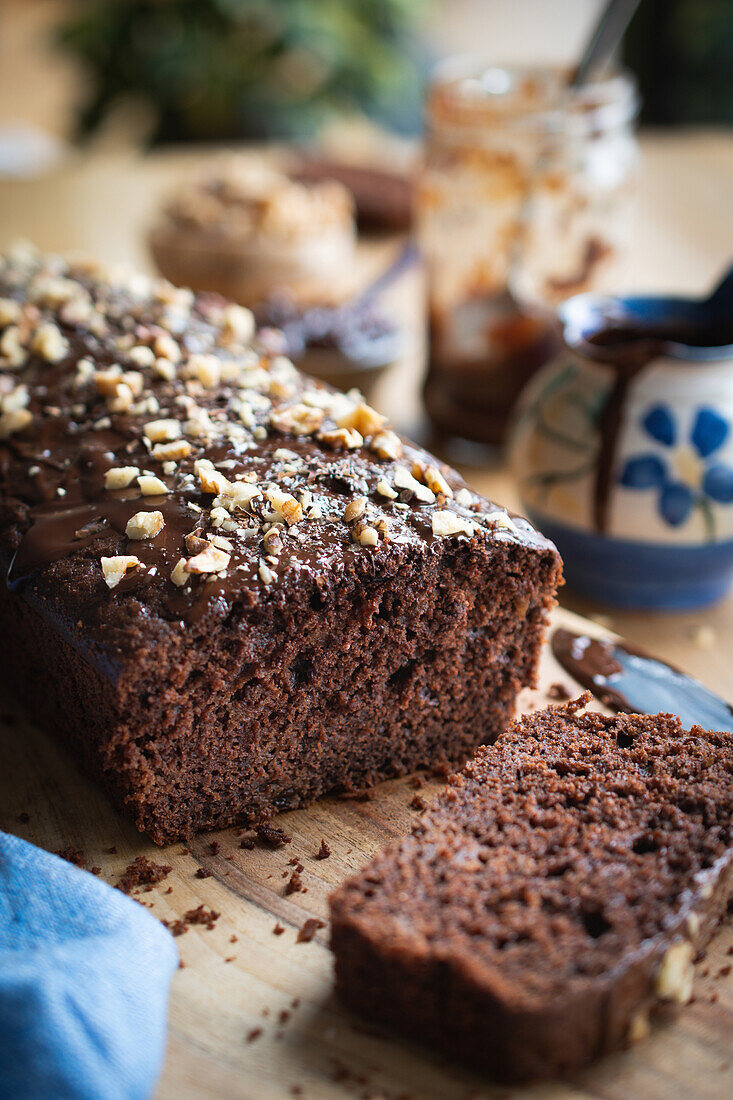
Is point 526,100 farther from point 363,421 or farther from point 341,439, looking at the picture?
point 341,439

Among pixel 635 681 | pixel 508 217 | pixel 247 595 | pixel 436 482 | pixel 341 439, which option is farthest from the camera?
pixel 508 217

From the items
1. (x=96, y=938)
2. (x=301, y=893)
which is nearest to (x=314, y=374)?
(x=301, y=893)

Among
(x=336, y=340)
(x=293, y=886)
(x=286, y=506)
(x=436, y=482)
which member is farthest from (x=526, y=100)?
(x=293, y=886)

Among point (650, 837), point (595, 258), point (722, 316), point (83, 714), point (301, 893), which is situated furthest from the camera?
point (595, 258)

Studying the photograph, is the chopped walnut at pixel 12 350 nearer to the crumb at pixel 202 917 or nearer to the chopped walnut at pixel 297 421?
the chopped walnut at pixel 297 421

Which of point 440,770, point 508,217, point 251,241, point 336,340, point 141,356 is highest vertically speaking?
point 508,217

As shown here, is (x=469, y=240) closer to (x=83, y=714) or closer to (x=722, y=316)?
(x=722, y=316)

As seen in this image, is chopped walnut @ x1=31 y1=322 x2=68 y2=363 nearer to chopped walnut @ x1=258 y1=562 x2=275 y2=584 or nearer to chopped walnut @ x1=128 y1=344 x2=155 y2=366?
chopped walnut @ x1=128 y1=344 x2=155 y2=366
